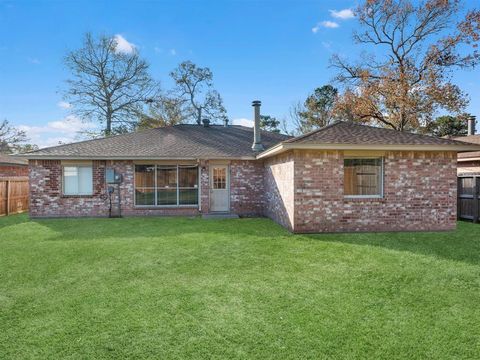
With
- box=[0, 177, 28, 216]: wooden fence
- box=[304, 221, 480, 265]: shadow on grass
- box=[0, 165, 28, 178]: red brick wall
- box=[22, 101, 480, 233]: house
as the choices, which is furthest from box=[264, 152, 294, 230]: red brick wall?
box=[0, 165, 28, 178]: red brick wall

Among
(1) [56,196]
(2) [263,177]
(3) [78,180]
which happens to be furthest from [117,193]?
(2) [263,177]

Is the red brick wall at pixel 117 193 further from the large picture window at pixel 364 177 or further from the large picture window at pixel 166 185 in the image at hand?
the large picture window at pixel 364 177

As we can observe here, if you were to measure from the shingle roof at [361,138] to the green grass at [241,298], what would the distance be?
2.57m

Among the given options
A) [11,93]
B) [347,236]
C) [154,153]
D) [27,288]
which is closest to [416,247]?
[347,236]

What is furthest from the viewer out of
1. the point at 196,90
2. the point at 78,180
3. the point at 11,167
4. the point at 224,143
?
the point at 196,90

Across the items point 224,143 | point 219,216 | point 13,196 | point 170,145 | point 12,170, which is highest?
point 224,143

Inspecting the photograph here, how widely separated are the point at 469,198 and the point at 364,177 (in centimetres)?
509

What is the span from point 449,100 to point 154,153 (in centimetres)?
1771

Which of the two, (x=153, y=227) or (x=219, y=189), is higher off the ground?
(x=219, y=189)

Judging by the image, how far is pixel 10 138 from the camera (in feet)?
107

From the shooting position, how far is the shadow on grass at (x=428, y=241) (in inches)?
265

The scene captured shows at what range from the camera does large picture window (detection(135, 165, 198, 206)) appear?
12.7 meters

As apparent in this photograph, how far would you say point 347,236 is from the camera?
8.39 m

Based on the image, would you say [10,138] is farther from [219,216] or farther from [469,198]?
[469,198]
